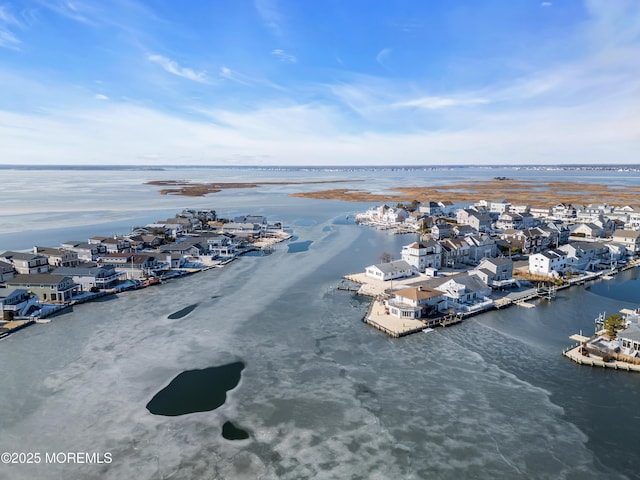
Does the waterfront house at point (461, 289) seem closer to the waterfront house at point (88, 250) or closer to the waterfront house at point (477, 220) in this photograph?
the waterfront house at point (477, 220)

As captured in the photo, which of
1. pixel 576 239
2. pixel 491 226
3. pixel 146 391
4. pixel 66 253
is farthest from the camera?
pixel 491 226

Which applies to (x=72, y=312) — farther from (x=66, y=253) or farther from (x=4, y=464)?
(x=4, y=464)

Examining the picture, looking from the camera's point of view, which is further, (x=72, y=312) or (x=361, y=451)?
(x=72, y=312)

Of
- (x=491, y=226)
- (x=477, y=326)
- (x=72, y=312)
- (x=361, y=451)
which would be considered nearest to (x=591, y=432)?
(x=361, y=451)

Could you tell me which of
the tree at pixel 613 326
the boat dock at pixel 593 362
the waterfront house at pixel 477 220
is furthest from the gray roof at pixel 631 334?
the waterfront house at pixel 477 220

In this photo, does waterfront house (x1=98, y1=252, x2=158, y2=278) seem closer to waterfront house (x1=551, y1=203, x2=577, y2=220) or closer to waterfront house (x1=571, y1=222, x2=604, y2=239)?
waterfront house (x1=571, y1=222, x2=604, y2=239)

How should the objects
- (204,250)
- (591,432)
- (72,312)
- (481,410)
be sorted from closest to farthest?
(591,432), (481,410), (72,312), (204,250)
